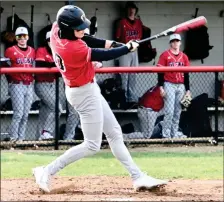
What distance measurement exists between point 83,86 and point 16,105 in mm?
5172

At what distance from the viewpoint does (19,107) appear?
42.7 ft

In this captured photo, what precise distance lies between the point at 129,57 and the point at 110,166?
440 cm

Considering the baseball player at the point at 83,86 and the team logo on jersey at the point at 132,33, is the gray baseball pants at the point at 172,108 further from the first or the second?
the baseball player at the point at 83,86

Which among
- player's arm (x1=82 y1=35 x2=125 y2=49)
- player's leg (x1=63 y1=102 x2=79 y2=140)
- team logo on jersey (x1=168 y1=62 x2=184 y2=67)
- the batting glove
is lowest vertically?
player's leg (x1=63 y1=102 x2=79 y2=140)

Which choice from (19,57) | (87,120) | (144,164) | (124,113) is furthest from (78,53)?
(124,113)

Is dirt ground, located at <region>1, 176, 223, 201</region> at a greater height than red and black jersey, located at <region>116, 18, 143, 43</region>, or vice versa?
red and black jersey, located at <region>116, 18, 143, 43</region>

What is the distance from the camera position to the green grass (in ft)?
33.1

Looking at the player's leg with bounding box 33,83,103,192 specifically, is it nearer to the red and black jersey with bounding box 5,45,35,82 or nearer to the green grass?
the green grass

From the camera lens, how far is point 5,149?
12.7 m

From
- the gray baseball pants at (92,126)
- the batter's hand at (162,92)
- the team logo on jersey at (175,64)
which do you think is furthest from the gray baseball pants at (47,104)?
the gray baseball pants at (92,126)

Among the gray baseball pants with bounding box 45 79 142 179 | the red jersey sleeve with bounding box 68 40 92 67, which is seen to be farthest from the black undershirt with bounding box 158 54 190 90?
the red jersey sleeve with bounding box 68 40 92 67

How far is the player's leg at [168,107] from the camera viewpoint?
1315 cm

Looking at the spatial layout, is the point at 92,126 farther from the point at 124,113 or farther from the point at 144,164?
the point at 124,113

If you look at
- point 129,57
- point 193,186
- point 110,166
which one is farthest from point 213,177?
point 129,57
